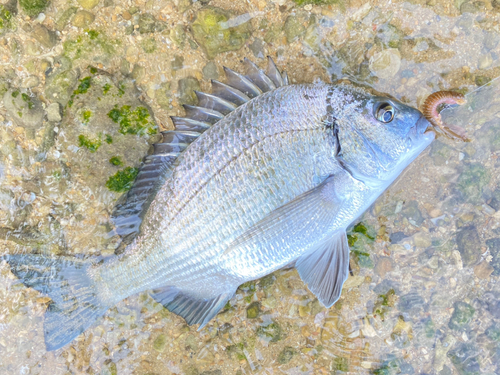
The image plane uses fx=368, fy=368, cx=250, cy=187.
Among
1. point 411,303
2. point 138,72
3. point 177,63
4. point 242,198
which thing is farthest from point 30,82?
point 411,303

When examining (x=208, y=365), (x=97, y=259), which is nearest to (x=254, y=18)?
(x=97, y=259)

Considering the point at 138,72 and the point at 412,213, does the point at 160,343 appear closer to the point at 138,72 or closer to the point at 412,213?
the point at 138,72

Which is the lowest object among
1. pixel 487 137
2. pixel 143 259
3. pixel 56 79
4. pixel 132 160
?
pixel 143 259

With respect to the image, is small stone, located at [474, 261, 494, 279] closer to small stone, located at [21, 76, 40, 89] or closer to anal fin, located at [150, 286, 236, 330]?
anal fin, located at [150, 286, 236, 330]

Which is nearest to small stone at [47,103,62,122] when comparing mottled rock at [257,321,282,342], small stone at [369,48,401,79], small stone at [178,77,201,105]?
small stone at [178,77,201,105]

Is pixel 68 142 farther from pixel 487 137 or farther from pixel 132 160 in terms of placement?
pixel 487 137

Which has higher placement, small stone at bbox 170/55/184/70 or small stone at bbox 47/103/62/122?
small stone at bbox 170/55/184/70
